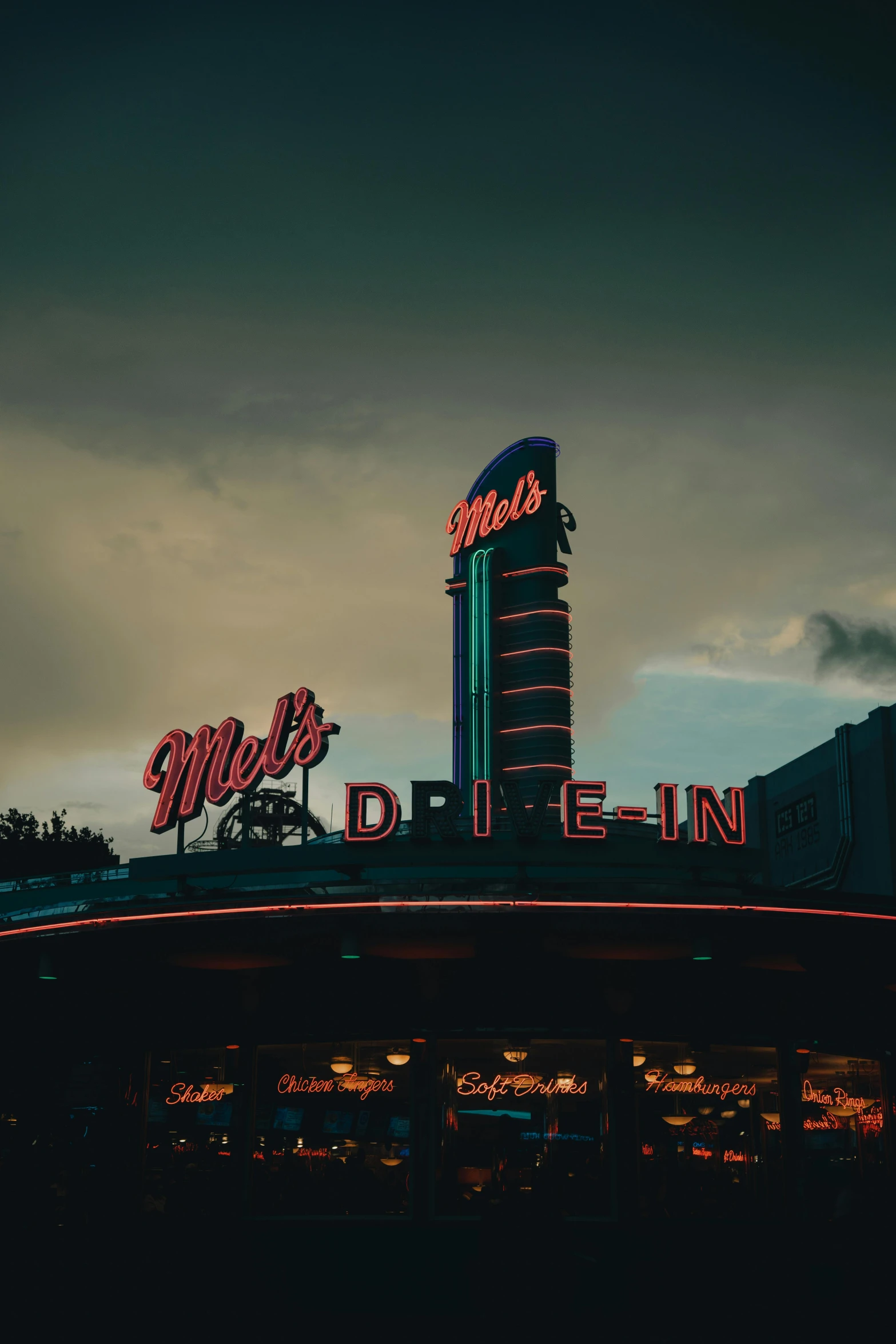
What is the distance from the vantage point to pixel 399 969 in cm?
1897

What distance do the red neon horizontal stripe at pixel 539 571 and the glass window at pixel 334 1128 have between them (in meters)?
17.6

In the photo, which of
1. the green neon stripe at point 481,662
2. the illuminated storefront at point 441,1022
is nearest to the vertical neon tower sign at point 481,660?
the green neon stripe at point 481,662

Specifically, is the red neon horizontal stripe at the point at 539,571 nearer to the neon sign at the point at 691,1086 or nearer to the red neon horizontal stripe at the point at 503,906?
the neon sign at the point at 691,1086

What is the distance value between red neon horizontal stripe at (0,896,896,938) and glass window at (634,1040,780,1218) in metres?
4.02

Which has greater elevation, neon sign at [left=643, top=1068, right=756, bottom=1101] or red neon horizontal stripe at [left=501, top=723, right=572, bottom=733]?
red neon horizontal stripe at [left=501, top=723, right=572, bottom=733]

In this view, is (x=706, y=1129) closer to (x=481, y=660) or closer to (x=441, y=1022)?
(x=441, y=1022)

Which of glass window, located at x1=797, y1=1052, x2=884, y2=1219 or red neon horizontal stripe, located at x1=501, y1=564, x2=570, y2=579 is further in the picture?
red neon horizontal stripe, located at x1=501, y1=564, x2=570, y2=579

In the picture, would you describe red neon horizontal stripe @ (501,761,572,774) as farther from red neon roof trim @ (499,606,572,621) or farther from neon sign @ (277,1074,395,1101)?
neon sign @ (277,1074,395,1101)

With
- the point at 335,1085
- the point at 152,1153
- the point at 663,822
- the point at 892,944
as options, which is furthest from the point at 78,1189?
the point at 892,944

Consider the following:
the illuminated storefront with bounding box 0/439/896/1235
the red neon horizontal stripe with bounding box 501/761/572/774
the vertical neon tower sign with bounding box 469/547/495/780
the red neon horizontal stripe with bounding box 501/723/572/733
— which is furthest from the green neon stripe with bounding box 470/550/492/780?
the illuminated storefront with bounding box 0/439/896/1235

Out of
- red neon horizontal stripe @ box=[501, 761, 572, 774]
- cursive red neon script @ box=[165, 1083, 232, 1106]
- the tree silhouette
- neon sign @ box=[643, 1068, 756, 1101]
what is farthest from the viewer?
the tree silhouette

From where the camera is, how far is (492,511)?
35.7 metres

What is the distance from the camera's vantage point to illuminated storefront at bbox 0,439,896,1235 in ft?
55.2

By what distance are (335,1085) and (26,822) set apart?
1928 inches
